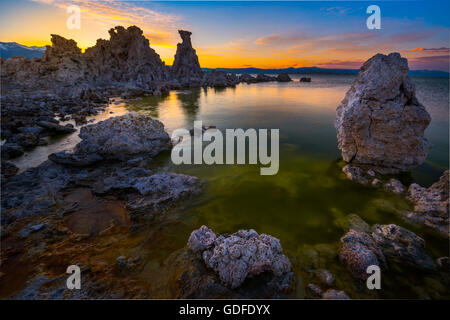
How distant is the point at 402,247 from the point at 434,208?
2863 millimetres

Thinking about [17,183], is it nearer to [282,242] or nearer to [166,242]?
[166,242]

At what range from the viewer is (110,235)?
21.1 feet

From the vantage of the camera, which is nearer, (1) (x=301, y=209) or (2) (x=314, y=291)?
(2) (x=314, y=291)

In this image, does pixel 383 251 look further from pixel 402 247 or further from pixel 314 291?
pixel 314 291

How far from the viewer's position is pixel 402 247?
565 cm

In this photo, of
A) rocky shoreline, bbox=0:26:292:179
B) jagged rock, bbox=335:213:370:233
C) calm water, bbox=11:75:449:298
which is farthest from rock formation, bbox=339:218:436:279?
rocky shoreline, bbox=0:26:292:179

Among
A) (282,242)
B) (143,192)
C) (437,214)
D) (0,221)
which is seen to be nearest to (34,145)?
(0,221)

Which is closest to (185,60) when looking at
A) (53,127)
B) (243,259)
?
(53,127)

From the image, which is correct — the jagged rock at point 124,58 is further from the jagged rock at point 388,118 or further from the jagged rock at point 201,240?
the jagged rock at point 201,240

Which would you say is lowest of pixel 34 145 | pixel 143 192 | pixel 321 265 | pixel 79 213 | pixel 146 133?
pixel 321 265

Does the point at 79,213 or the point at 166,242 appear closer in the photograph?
the point at 166,242

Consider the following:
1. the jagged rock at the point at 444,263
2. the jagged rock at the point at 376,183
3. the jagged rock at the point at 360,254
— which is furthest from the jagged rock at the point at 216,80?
the jagged rock at the point at 444,263

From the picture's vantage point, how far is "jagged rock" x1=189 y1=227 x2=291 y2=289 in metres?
4.68
